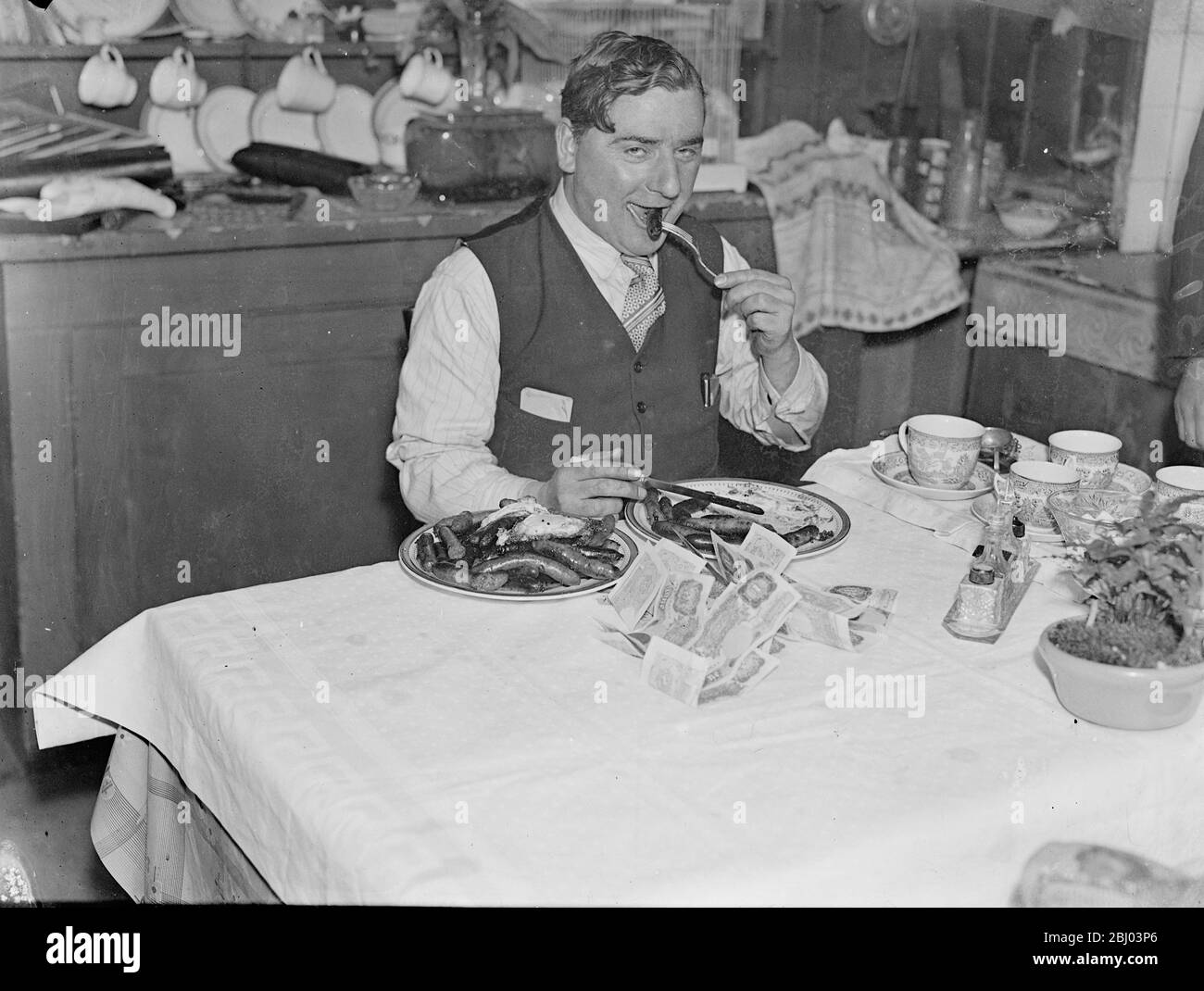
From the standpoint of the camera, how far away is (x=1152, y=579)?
1336 millimetres

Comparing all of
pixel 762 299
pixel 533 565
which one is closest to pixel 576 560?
pixel 533 565

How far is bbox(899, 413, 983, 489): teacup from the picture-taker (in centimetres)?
200

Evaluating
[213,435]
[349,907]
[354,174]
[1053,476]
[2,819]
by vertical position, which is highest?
[354,174]

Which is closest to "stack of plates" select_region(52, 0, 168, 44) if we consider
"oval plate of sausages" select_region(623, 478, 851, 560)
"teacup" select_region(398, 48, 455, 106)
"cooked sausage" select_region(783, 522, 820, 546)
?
"teacup" select_region(398, 48, 455, 106)

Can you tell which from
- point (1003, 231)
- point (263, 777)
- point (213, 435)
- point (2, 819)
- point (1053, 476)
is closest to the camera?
point (263, 777)

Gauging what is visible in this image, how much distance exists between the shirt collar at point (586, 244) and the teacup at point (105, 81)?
166 centimetres

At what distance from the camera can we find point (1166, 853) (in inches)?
53.7

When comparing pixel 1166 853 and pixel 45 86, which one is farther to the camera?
pixel 45 86

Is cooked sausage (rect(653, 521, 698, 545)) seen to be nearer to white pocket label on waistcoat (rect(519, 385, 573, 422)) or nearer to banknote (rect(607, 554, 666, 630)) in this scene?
banknote (rect(607, 554, 666, 630))

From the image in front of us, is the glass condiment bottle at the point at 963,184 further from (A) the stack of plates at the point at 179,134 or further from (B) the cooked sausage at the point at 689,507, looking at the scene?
(B) the cooked sausage at the point at 689,507

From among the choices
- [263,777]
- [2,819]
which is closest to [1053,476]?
[263,777]

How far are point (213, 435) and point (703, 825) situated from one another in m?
2.37

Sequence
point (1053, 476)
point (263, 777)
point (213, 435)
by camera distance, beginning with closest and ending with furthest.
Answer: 1. point (263, 777)
2. point (1053, 476)
3. point (213, 435)
